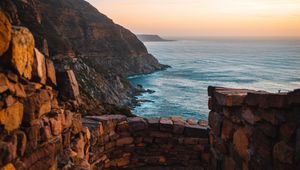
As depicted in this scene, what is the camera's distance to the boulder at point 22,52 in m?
4.03

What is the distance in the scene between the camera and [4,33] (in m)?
3.80

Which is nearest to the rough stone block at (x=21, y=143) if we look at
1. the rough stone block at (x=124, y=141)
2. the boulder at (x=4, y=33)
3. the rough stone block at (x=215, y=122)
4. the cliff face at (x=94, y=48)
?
the boulder at (x=4, y=33)

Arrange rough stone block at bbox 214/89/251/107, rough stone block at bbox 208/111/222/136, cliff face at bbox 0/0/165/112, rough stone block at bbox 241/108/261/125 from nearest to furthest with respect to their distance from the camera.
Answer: rough stone block at bbox 241/108/261/125 < rough stone block at bbox 214/89/251/107 < rough stone block at bbox 208/111/222/136 < cliff face at bbox 0/0/165/112

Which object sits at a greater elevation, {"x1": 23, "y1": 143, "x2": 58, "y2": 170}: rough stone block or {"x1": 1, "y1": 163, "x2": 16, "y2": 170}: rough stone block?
{"x1": 1, "y1": 163, "x2": 16, "y2": 170}: rough stone block

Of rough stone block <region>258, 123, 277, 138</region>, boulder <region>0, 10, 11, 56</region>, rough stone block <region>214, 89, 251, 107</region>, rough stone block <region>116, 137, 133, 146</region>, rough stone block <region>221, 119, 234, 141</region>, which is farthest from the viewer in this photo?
rough stone block <region>116, 137, 133, 146</region>

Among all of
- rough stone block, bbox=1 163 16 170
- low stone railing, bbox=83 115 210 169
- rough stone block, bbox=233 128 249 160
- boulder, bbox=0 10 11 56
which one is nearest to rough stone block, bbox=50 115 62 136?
rough stone block, bbox=1 163 16 170

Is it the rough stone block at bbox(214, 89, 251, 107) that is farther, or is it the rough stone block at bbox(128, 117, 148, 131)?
the rough stone block at bbox(128, 117, 148, 131)

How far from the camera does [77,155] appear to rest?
20.5ft

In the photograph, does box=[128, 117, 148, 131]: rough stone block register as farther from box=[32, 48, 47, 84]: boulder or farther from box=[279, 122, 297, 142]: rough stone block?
box=[279, 122, 297, 142]: rough stone block

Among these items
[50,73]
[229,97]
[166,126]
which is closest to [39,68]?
[50,73]

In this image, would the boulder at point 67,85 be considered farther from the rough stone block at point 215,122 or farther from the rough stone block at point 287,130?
the rough stone block at point 287,130

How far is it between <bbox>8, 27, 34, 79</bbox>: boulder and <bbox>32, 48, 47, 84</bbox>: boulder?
10 cm

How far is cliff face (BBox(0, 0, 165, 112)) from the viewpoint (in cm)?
5038

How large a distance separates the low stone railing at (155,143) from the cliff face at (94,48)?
31807mm
